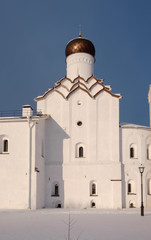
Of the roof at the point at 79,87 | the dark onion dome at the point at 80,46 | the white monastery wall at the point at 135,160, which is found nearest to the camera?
the white monastery wall at the point at 135,160

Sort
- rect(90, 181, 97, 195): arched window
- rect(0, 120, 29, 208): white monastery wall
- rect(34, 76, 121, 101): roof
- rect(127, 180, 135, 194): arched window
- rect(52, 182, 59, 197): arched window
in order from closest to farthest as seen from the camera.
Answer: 1. rect(0, 120, 29, 208): white monastery wall
2. rect(90, 181, 97, 195): arched window
3. rect(52, 182, 59, 197): arched window
4. rect(127, 180, 135, 194): arched window
5. rect(34, 76, 121, 101): roof

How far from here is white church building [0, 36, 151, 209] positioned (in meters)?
19.8

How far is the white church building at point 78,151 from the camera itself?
19.8m

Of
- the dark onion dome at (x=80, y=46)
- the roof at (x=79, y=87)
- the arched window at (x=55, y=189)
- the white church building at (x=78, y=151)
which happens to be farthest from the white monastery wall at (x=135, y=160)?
the dark onion dome at (x=80, y=46)

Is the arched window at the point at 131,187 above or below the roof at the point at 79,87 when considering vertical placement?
below

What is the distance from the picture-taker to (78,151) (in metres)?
21.8

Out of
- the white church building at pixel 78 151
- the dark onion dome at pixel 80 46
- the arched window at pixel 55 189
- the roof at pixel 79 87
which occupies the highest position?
the dark onion dome at pixel 80 46

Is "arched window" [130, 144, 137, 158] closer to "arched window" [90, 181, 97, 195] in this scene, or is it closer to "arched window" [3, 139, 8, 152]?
"arched window" [90, 181, 97, 195]

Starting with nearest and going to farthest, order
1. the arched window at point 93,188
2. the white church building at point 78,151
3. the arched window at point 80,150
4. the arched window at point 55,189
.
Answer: the white church building at point 78,151 → the arched window at point 93,188 → the arched window at point 55,189 → the arched window at point 80,150

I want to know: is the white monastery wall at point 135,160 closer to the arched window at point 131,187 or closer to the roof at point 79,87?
the arched window at point 131,187

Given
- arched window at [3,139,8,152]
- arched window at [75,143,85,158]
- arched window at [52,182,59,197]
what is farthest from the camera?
arched window at [75,143,85,158]

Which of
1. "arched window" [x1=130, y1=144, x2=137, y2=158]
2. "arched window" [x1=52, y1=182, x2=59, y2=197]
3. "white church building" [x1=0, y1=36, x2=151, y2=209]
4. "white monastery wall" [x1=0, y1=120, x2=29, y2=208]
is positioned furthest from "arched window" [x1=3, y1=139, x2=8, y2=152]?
"arched window" [x1=130, y1=144, x2=137, y2=158]

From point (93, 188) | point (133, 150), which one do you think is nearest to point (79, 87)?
point (133, 150)

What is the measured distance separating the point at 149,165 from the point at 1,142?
1124 cm
